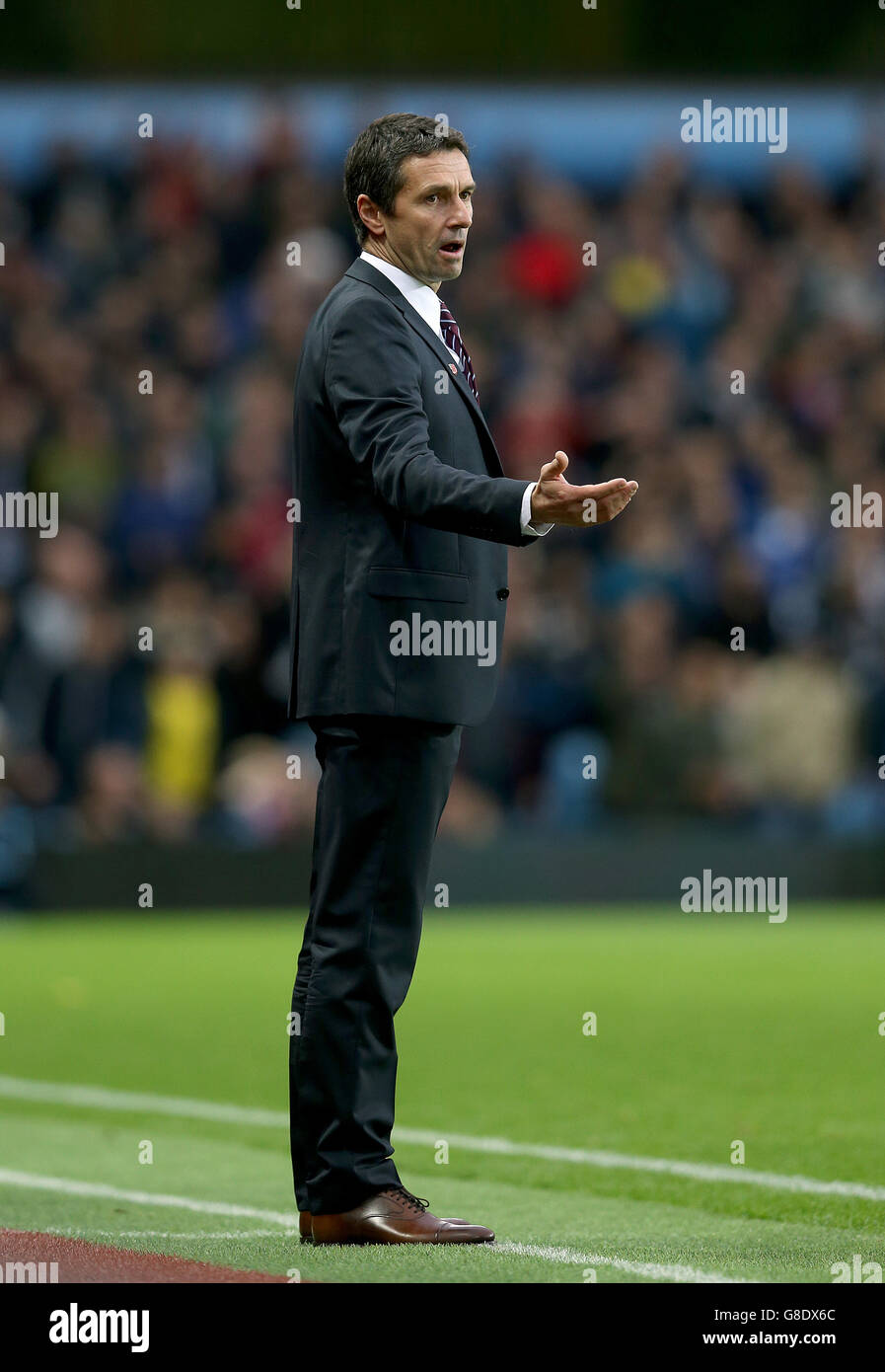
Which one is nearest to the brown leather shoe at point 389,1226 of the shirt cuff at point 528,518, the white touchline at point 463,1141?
the white touchline at point 463,1141

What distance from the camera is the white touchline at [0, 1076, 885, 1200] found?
6266 millimetres

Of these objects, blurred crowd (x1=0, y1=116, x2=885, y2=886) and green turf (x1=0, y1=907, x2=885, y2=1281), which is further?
blurred crowd (x1=0, y1=116, x2=885, y2=886)

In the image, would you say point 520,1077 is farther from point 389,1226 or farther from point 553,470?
point 553,470

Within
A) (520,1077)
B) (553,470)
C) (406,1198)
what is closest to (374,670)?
(553,470)

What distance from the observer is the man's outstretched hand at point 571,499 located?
4789 mm

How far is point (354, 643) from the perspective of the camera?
5.24 metres

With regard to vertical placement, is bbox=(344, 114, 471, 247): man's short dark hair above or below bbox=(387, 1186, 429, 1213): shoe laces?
above

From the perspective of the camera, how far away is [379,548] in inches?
206

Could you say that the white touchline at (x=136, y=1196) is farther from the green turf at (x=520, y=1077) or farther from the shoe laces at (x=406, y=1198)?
the shoe laces at (x=406, y=1198)

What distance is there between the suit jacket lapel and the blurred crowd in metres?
9.78

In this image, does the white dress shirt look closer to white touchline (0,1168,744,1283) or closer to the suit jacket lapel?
the suit jacket lapel

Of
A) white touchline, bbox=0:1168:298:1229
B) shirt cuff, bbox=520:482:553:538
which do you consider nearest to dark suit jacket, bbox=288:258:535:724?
shirt cuff, bbox=520:482:553:538

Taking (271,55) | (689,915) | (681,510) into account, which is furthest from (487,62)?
(689,915)

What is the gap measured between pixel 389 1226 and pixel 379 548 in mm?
1527
